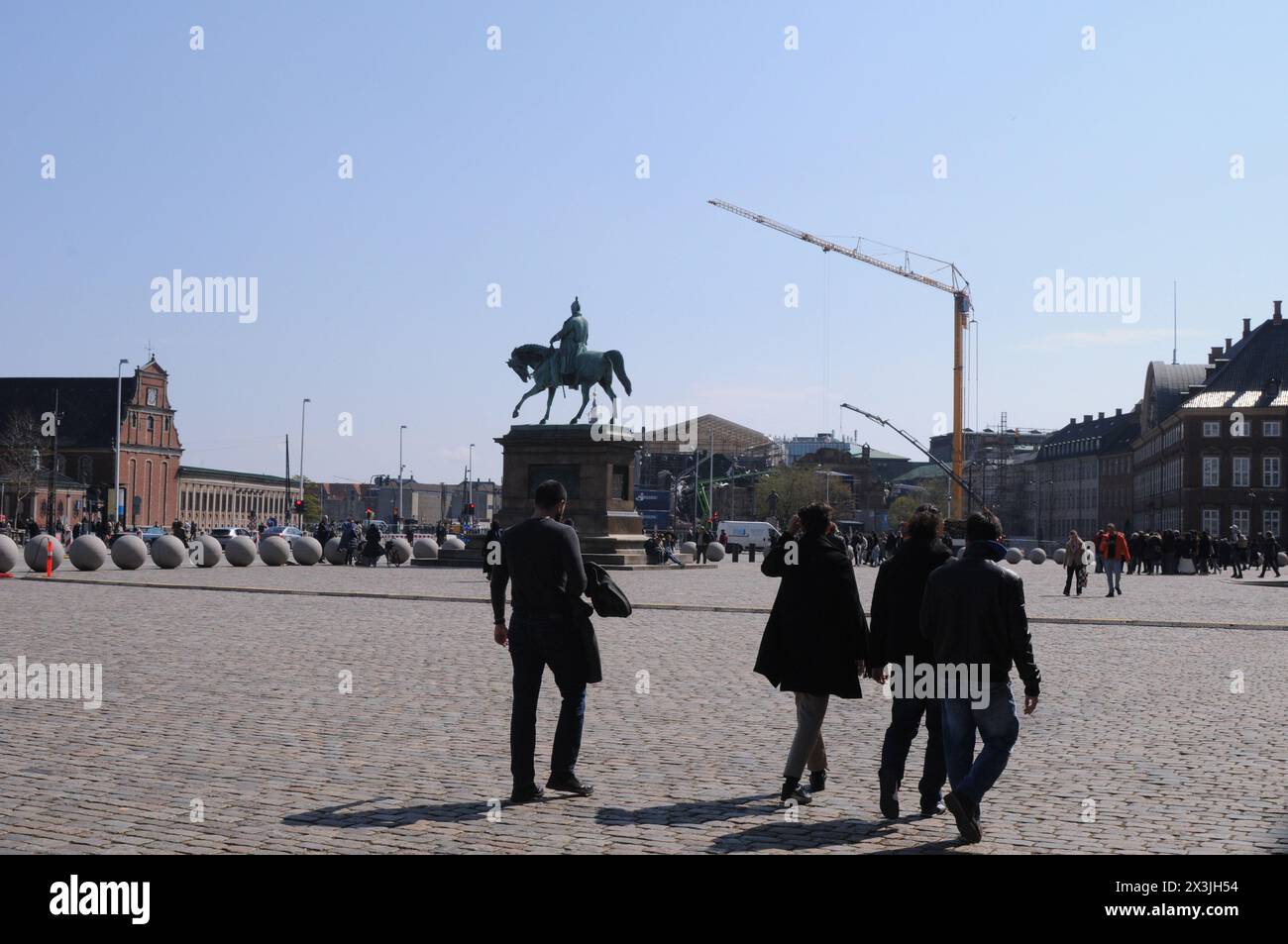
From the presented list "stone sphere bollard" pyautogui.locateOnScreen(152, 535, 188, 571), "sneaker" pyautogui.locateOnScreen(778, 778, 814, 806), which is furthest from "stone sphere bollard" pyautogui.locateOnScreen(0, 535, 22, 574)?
"sneaker" pyautogui.locateOnScreen(778, 778, 814, 806)

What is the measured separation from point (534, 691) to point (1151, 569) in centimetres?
5162

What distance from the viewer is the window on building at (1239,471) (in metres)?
107

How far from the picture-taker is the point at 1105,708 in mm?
13281

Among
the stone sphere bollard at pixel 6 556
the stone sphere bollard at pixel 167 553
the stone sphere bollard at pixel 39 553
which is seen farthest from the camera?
the stone sphere bollard at pixel 167 553

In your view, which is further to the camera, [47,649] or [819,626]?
[47,649]

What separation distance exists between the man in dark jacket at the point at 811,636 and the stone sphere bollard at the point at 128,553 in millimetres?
34965

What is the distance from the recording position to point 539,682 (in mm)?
8969

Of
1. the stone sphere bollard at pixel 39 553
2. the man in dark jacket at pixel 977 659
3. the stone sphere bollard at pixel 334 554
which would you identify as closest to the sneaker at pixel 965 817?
the man in dark jacket at pixel 977 659

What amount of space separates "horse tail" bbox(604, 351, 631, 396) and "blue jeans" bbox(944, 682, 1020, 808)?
40744 mm

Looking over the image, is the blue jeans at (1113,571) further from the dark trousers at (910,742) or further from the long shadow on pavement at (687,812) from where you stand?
the long shadow on pavement at (687,812)

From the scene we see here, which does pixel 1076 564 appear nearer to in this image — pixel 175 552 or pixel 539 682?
pixel 175 552

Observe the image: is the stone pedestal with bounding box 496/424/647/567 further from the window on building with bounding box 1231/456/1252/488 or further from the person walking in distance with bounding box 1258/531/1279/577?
the window on building with bounding box 1231/456/1252/488
